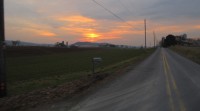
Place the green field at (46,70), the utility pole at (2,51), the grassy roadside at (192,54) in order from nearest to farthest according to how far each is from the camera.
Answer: the utility pole at (2,51) → the green field at (46,70) → the grassy roadside at (192,54)

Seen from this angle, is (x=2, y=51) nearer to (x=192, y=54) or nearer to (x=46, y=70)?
(x=46, y=70)

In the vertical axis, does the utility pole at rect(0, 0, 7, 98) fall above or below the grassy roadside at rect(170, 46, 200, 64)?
above

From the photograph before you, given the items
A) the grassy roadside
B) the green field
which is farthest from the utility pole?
the grassy roadside

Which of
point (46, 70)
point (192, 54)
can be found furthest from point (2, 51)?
point (192, 54)

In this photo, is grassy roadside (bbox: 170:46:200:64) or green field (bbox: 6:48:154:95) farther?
grassy roadside (bbox: 170:46:200:64)

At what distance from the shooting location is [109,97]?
10953 millimetres

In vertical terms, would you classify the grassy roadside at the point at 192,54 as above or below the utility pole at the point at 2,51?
below

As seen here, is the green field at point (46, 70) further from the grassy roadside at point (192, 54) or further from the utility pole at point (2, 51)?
the grassy roadside at point (192, 54)

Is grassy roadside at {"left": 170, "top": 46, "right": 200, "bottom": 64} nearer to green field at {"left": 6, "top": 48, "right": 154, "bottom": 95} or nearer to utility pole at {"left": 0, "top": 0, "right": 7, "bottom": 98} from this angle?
green field at {"left": 6, "top": 48, "right": 154, "bottom": 95}

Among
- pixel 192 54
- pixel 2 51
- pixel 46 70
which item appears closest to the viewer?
pixel 2 51

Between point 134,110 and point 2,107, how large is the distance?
449 cm

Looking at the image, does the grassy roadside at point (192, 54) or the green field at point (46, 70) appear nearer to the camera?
the green field at point (46, 70)

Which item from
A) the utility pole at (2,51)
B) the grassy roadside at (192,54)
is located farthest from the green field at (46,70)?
the grassy roadside at (192,54)

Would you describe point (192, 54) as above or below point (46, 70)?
above
